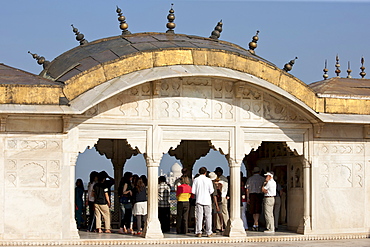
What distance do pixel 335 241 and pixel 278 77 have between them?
145 inches

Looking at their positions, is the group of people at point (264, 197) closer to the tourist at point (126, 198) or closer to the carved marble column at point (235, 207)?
the carved marble column at point (235, 207)

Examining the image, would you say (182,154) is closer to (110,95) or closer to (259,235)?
(259,235)

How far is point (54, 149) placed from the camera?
1489 centimetres

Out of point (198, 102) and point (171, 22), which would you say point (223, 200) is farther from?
point (171, 22)

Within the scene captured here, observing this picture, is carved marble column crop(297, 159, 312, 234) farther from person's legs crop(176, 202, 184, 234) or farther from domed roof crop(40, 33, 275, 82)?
domed roof crop(40, 33, 275, 82)

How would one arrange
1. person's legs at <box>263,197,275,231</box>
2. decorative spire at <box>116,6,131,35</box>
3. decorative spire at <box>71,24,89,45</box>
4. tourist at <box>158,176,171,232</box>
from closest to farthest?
person's legs at <box>263,197,275,231</box> < tourist at <box>158,176,171,232</box> < decorative spire at <box>71,24,89,45</box> < decorative spire at <box>116,6,131,35</box>

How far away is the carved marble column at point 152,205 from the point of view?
15.4 metres

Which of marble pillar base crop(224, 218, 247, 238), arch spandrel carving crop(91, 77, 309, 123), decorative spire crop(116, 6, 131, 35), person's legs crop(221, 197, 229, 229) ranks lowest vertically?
marble pillar base crop(224, 218, 247, 238)

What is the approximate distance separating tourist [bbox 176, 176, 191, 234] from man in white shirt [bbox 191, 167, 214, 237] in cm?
49

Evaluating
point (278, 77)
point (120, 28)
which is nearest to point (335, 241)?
point (278, 77)

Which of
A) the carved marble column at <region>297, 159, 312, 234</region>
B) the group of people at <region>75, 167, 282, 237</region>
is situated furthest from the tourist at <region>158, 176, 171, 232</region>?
the carved marble column at <region>297, 159, 312, 234</region>

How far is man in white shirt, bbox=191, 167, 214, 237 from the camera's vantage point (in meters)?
15.9

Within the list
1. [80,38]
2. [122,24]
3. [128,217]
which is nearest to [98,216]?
[128,217]

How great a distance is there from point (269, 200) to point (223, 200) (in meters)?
1.05
